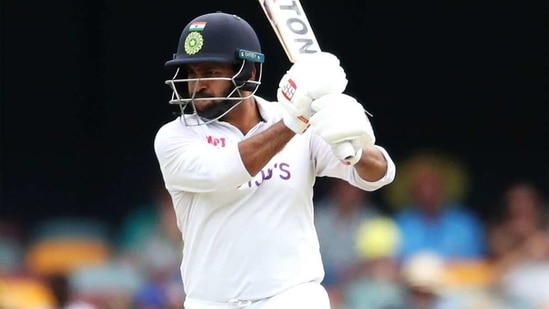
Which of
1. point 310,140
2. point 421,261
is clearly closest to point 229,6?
point 421,261

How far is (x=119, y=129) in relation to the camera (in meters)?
6.93

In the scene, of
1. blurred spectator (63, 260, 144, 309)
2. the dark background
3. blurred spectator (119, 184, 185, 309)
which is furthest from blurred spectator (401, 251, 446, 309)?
blurred spectator (63, 260, 144, 309)

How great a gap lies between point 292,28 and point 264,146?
49cm

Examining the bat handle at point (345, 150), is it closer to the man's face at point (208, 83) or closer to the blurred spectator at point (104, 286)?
the man's face at point (208, 83)

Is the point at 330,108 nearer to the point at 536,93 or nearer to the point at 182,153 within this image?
the point at 182,153

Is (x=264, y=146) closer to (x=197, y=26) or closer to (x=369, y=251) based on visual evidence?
(x=197, y=26)

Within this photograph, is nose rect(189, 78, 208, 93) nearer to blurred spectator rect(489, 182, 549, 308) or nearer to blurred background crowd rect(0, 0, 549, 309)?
blurred spectator rect(489, 182, 549, 308)

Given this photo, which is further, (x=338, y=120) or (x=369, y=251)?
(x=369, y=251)

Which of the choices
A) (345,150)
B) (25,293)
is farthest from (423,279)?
(345,150)

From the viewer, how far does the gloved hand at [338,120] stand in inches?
124

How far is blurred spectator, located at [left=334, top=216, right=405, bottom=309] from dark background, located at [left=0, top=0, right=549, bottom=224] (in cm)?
78

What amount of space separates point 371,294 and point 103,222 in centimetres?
172

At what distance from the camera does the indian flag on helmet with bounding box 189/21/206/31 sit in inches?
141

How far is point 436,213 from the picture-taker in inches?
244
